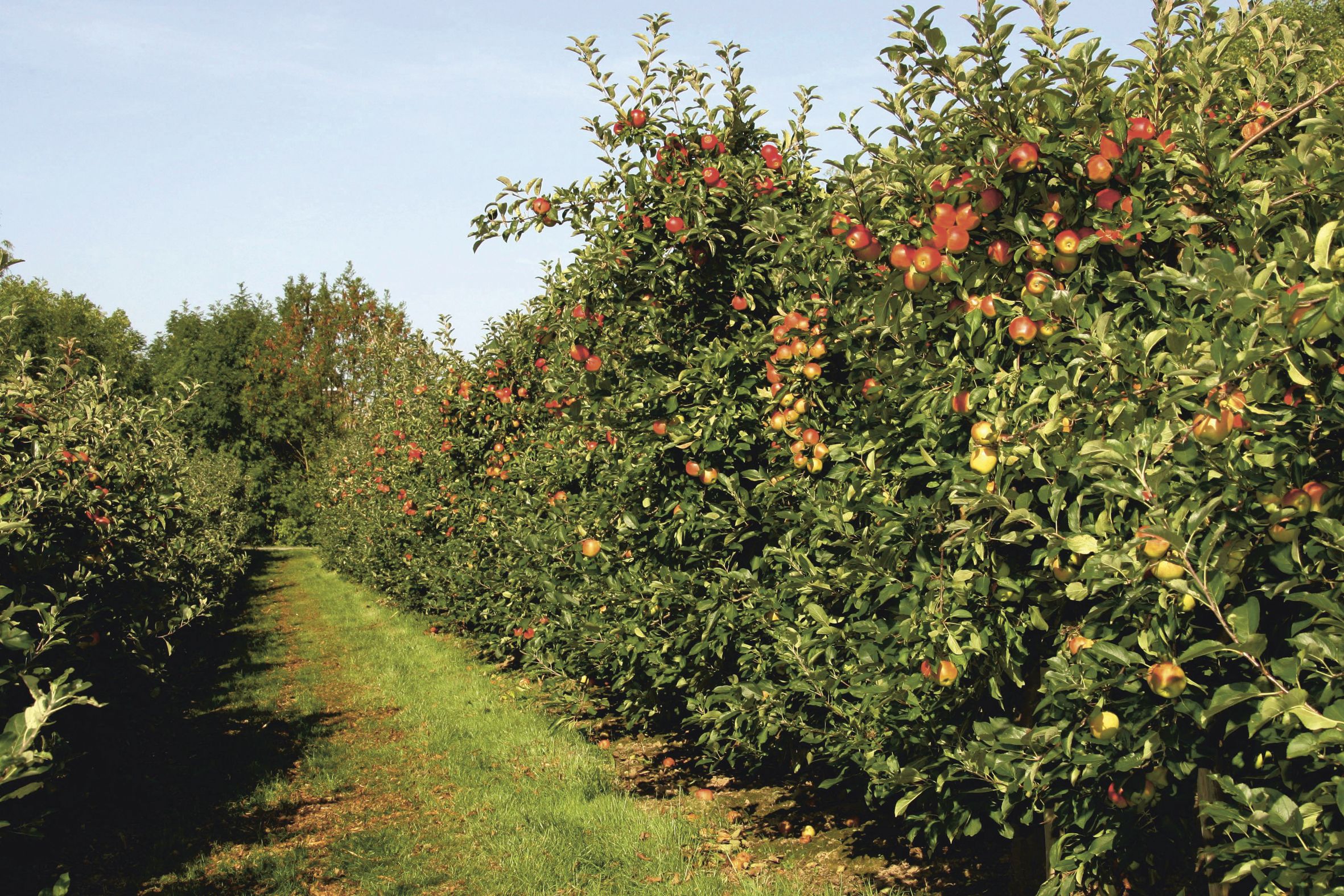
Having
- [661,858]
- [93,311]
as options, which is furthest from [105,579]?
[93,311]

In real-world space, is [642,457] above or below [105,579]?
above

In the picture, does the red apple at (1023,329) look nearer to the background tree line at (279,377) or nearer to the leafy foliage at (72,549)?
the leafy foliage at (72,549)

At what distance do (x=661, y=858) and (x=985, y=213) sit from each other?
11.6ft

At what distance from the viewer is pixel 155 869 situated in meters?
4.61

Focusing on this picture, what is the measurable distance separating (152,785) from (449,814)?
2.20m

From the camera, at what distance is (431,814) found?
18.0 feet

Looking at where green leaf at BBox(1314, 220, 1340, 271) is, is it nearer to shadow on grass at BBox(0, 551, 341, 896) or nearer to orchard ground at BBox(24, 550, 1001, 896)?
orchard ground at BBox(24, 550, 1001, 896)

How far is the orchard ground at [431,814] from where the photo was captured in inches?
171

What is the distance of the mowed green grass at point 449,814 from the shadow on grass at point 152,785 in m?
0.10

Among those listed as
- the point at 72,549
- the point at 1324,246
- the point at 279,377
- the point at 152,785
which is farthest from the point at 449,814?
the point at 279,377

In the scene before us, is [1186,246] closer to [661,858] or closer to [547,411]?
[661,858]

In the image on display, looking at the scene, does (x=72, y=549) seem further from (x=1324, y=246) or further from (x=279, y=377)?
(x=279, y=377)

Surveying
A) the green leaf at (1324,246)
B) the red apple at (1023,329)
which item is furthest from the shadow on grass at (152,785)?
the green leaf at (1324,246)

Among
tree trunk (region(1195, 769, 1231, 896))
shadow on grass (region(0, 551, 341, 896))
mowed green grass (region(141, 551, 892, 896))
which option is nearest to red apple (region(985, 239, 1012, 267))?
tree trunk (region(1195, 769, 1231, 896))
